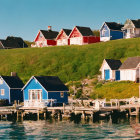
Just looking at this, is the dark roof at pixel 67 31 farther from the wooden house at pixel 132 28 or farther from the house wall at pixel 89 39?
the wooden house at pixel 132 28

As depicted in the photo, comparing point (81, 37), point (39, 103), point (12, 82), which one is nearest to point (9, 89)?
point (12, 82)

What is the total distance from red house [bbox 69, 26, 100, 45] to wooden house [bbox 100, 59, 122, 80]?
3372 cm

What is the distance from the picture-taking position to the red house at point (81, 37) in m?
117

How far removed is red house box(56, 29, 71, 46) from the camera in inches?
4788

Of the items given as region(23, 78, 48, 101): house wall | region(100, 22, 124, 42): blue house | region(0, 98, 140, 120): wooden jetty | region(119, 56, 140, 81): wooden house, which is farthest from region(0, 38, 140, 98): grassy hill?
region(0, 98, 140, 120): wooden jetty

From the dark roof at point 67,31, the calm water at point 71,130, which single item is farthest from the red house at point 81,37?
the calm water at point 71,130

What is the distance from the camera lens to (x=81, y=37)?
118 metres

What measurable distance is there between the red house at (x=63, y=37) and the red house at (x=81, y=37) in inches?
69.6

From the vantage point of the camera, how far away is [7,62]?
114 meters

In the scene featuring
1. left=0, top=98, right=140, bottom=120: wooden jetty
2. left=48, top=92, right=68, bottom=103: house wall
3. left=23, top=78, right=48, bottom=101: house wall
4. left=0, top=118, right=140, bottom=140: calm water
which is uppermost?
left=23, top=78, right=48, bottom=101: house wall

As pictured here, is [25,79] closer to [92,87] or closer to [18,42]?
[92,87]

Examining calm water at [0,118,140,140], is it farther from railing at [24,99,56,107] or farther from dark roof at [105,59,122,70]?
dark roof at [105,59,122,70]

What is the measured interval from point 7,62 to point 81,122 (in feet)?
222

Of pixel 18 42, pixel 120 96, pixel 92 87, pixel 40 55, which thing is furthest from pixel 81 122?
pixel 18 42
